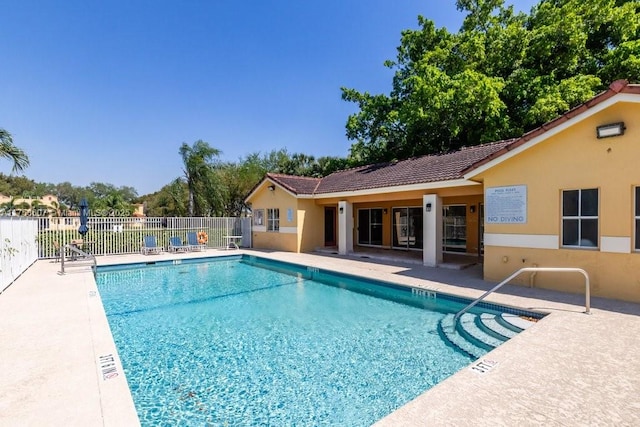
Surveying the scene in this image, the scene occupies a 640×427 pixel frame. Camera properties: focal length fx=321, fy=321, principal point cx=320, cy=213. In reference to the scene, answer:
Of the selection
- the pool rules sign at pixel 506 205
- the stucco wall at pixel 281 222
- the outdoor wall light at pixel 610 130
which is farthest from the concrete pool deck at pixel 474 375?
the stucco wall at pixel 281 222

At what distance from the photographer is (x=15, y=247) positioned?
11273mm

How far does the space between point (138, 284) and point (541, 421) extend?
1368 cm

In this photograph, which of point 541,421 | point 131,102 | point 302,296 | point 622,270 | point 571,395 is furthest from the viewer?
point 131,102

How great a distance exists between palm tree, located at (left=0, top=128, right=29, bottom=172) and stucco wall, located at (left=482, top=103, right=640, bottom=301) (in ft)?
55.7

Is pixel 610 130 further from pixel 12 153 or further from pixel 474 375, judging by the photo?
pixel 12 153

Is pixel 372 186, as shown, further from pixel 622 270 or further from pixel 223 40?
pixel 223 40

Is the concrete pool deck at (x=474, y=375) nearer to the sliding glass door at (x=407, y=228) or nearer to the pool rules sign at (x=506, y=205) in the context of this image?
the pool rules sign at (x=506, y=205)

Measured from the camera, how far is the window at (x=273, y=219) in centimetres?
A: 2182

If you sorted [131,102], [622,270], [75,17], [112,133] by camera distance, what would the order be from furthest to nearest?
1. [112,133]
2. [131,102]
3. [75,17]
4. [622,270]

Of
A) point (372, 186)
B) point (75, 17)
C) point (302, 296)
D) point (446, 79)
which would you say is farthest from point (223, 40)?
point (302, 296)

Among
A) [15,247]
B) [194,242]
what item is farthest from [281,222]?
[15,247]

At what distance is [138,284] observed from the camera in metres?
13.0

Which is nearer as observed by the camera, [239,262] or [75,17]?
[75,17]

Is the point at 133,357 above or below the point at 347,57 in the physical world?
below
